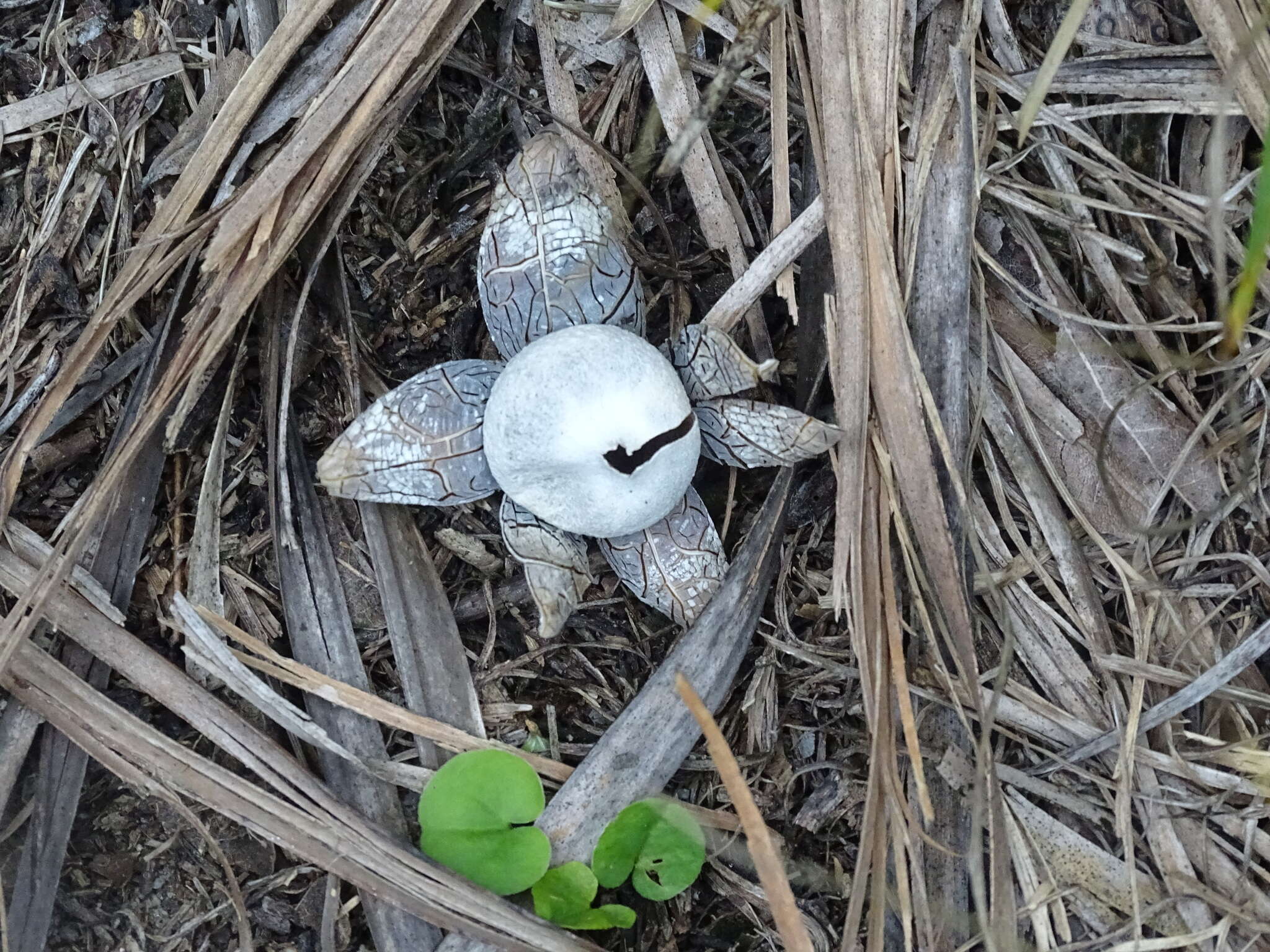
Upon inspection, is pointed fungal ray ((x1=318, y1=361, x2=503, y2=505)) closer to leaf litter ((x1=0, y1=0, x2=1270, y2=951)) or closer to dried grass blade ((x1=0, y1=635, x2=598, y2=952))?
leaf litter ((x1=0, y1=0, x2=1270, y2=951))

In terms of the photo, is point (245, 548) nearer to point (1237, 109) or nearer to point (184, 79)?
point (184, 79)

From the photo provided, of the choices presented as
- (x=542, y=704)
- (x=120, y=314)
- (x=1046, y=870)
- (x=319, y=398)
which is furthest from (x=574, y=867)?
(x=120, y=314)

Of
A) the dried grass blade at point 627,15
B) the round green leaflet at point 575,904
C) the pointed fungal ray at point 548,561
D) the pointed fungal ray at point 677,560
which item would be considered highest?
the dried grass blade at point 627,15

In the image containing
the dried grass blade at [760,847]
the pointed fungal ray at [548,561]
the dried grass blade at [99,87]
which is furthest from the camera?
the dried grass blade at [99,87]

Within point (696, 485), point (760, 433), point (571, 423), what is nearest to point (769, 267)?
point (760, 433)

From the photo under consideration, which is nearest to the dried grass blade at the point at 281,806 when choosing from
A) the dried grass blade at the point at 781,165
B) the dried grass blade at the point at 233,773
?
the dried grass blade at the point at 233,773

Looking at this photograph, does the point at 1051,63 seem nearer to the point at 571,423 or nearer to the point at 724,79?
the point at 724,79

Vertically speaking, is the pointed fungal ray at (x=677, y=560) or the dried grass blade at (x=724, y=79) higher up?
the dried grass blade at (x=724, y=79)

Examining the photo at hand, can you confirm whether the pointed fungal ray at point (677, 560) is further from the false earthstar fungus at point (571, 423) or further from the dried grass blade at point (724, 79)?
the dried grass blade at point (724, 79)
